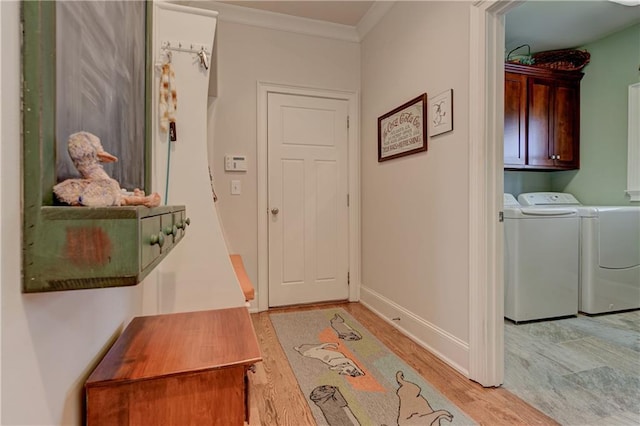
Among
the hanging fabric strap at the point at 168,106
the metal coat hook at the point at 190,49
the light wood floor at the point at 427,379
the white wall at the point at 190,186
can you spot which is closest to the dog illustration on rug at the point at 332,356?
the light wood floor at the point at 427,379

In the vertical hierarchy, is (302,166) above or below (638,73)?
below

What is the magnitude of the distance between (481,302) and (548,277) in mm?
1363

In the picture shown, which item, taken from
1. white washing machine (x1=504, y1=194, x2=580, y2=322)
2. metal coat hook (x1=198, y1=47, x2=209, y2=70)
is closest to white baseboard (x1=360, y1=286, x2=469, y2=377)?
white washing machine (x1=504, y1=194, x2=580, y2=322)

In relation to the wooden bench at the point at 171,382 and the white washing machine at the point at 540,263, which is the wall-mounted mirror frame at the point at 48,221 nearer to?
the wooden bench at the point at 171,382

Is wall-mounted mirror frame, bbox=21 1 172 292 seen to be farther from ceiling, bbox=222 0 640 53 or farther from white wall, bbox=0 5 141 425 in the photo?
ceiling, bbox=222 0 640 53

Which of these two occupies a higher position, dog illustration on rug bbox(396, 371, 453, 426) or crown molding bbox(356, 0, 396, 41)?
crown molding bbox(356, 0, 396, 41)

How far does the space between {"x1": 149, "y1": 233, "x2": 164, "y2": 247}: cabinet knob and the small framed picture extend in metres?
1.72

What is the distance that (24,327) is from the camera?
522 mm

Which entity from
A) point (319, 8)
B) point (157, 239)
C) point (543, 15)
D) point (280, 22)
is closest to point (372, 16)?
point (319, 8)

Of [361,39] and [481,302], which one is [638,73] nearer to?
[361,39]

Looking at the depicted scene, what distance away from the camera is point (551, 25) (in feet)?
9.61

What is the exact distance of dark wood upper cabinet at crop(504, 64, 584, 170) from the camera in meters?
3.00

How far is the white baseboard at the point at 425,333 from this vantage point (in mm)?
1789

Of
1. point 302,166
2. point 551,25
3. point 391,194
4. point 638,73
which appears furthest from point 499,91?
point 638,73
